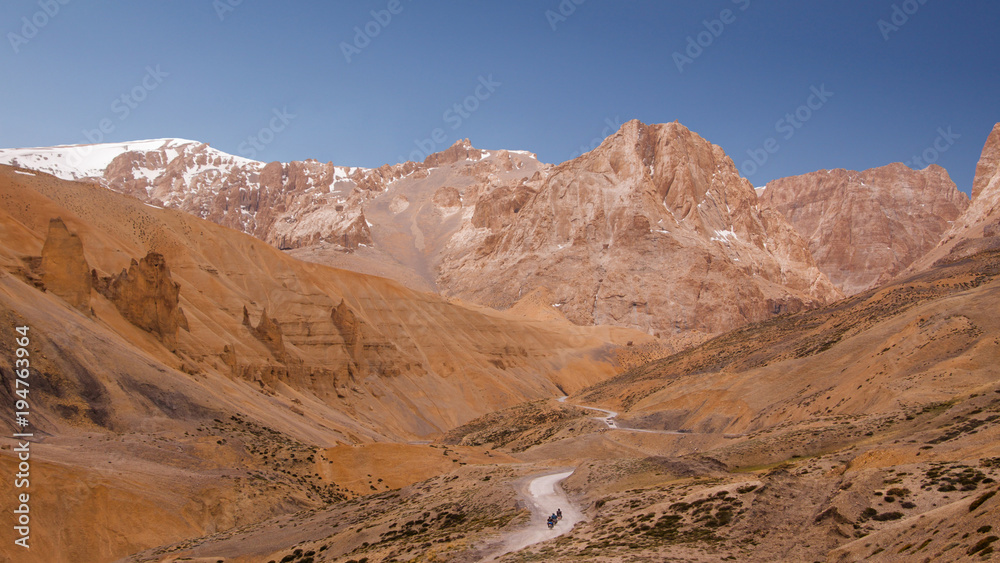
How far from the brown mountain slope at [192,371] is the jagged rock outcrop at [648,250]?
49.6m

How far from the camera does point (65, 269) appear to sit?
4900 cm

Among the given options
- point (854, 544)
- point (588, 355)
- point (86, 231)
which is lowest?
point (854, 544)

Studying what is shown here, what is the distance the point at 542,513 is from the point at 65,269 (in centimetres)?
3863

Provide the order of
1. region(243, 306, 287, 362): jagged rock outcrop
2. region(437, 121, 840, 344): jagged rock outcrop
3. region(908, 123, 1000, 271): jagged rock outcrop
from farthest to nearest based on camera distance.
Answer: region(437, 121, 840, 344): jagged rock outcrop < region(908, 123, 1000, 271): jagged rock outcrop < region(243, 306, 287, 362): jagged rock outcrop

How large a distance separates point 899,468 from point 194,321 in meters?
58.8

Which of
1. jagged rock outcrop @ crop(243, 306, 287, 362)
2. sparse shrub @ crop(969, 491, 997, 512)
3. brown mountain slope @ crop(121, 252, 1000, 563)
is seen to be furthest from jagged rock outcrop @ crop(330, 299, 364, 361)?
sparse shrub @ crop(969, 491, 997, 512)

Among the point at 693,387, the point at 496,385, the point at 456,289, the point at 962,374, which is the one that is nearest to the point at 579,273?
the point at 456,289

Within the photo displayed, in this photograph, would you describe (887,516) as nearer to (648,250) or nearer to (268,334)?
(268,334)

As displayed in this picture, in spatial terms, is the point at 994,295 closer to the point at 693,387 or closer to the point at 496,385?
the point at 693,387

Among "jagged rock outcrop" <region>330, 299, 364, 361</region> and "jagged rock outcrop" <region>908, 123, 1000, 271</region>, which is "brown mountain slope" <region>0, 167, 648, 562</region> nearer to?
"jagged rock outcrop" <region>330, 299, 364, 361</region>

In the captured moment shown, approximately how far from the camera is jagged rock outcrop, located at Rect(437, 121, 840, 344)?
15950 centimetres

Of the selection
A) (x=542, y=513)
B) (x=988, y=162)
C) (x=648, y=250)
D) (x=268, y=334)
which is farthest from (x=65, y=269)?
(x=988, y=162)

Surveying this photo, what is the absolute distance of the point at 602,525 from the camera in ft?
83.4

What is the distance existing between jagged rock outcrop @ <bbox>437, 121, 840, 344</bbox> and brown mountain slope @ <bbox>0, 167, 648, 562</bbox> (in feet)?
163
